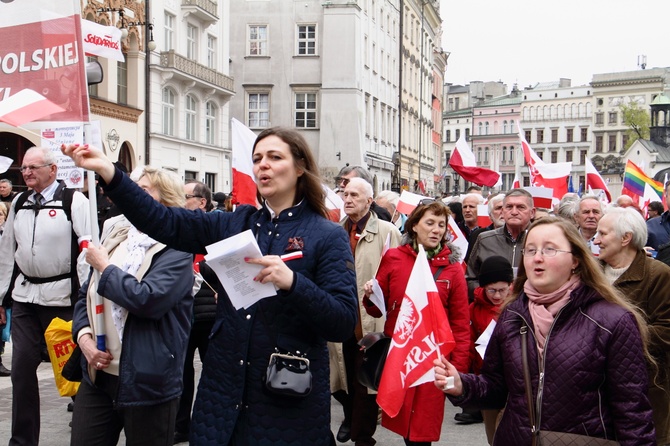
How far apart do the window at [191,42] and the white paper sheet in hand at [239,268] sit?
3141 cm

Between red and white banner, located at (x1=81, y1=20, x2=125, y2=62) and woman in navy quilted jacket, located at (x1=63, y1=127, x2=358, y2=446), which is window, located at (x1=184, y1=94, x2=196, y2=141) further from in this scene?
woman in navy quilted jacket, located at (x1=63, y1=127, x2=358, y2=446)

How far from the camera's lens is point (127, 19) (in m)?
27.6

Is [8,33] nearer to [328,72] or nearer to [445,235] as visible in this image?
[445,235]

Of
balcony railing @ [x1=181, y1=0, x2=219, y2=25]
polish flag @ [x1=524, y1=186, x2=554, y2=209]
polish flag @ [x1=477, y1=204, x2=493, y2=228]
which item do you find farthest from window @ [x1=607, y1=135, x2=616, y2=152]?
polish flag @ [x1=524, y1=186, x2=554, y2=209]

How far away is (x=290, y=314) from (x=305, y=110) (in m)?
42.8

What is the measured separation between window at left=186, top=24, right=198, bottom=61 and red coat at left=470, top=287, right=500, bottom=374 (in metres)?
28.7

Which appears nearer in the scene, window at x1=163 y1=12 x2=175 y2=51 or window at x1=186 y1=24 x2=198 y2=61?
window at x1=163 y1=12 x2=175 y2=51

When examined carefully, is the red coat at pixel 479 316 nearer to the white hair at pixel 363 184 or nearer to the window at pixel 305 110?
the white hair at pixel 363 184

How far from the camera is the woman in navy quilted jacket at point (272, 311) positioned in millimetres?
3406

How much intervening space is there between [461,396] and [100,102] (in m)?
24.5

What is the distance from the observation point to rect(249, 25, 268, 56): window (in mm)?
45375

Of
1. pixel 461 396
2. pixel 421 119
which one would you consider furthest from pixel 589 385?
pixel 421 119

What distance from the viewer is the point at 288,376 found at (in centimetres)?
336

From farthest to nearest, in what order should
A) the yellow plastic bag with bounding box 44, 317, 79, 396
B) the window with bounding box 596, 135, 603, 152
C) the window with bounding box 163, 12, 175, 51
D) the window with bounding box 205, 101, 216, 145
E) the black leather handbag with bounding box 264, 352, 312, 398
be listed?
A: the window with bounding box 596, 135, 603, 152
the window with bounding box 205, 101, 216, 145
the window with bounding box 163, 12, 175, 51
the yellow plastic bag with bounding box 44, 317, 79, 396
the black leather handbag with bounding box 264, 352, 312, 398
